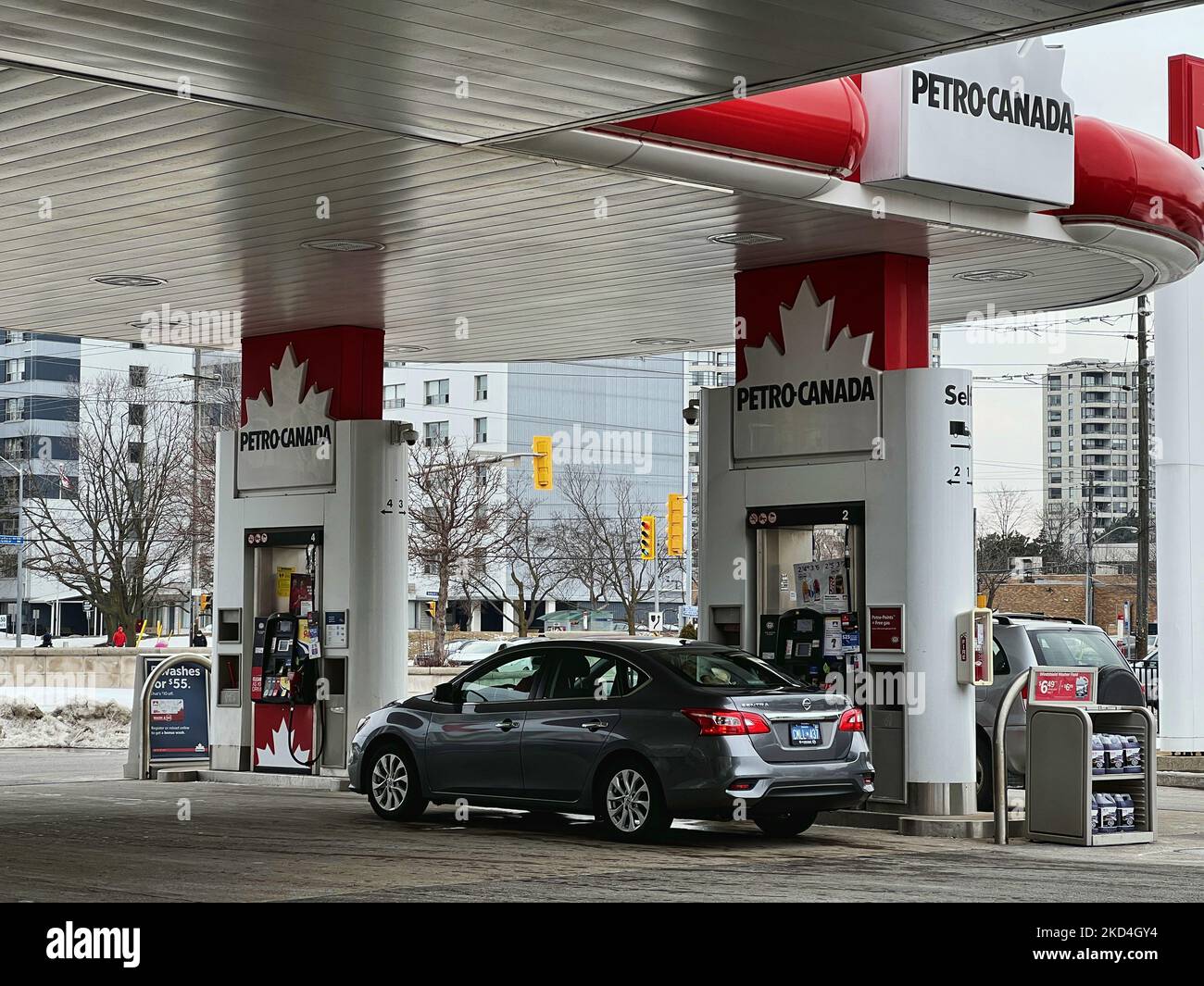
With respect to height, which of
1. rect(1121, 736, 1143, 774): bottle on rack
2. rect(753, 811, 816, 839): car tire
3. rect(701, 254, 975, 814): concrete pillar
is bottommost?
rect(753, 811, 816, 839): car tire

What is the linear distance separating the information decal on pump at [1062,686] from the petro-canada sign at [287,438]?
8.17 metres

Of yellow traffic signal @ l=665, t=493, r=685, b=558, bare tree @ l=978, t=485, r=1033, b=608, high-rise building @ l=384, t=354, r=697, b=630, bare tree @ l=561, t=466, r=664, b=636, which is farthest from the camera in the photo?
high-rise building @ l=384, t=354, r=697, b=630

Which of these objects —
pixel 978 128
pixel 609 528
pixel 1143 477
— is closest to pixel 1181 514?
pixel 978 128

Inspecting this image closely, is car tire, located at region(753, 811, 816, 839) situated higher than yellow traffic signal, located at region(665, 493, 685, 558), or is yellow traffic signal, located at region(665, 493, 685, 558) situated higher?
yellow traffic signal, located at region(665, 493, 685, 558)

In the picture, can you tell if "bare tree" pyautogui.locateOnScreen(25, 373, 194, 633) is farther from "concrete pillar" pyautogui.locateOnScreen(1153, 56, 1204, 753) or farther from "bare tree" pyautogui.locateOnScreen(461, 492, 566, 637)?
"concrete pillar" pyautogui.locateOnScreen(1153, 56, 1204, 753)

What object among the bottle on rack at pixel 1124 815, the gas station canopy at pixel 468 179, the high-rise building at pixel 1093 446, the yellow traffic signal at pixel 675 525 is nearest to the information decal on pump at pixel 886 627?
the bottle on rack at pixel 1124 815

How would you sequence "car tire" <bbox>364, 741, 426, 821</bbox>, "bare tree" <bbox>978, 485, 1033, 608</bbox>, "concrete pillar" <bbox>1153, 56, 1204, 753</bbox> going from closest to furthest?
"car tire" <bbox>364, 741, 426, 821</bbox>
"concrete pillar" <bbox>1153, 56, 1204, 753</bbox>
"bare tree" <bbox>978, 485, 1033, 608</bbox>

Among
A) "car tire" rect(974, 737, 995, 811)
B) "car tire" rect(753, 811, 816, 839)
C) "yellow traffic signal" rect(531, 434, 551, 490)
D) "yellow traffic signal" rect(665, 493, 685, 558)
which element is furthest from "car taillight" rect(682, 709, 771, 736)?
"yellow traffic signal" rect(665, 493, 685, 558)

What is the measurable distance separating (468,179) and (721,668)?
3999 millimetres

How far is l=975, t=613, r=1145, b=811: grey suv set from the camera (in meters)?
15.8

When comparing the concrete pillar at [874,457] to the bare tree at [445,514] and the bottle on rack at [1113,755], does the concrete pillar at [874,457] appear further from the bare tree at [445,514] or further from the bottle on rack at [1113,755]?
the bare tree at [445,514]

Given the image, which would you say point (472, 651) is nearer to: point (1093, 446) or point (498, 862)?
point (498, 862)

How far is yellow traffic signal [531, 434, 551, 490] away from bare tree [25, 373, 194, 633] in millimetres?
11765

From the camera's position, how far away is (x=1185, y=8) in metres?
8.59
